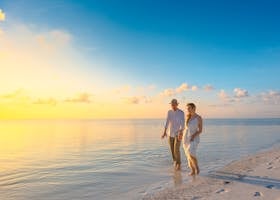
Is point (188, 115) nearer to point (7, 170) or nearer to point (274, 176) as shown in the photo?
point (274, 176)

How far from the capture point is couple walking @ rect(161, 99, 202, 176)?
32.9ft

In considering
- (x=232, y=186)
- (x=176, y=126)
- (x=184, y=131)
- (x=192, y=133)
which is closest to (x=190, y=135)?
(x=192, y=133)

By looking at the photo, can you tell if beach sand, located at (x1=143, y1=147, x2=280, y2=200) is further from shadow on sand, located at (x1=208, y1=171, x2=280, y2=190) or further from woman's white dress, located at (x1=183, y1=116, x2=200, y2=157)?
woman's white dress, located at (x1=183, y1=116, x2=200, y2=157)

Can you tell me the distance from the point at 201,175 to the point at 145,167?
9.91ft

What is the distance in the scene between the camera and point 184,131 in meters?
10.4

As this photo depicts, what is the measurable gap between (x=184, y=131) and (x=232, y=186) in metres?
2.84

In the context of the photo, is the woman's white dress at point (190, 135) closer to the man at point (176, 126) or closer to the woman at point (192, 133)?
the woman at point (192, 133)

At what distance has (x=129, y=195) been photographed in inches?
314

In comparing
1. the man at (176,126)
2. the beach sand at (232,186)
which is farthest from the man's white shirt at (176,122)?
the beach sand at (232,186)

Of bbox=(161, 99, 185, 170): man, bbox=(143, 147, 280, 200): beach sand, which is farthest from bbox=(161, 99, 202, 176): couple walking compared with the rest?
bbox=(143, 147, 280, 200): beach sand

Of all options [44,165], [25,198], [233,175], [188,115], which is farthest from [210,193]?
[44,165]

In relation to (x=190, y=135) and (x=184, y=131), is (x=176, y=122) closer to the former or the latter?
(x=184, y=131)

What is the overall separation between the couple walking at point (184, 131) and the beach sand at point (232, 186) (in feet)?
2.58

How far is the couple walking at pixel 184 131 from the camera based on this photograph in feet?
32.9
